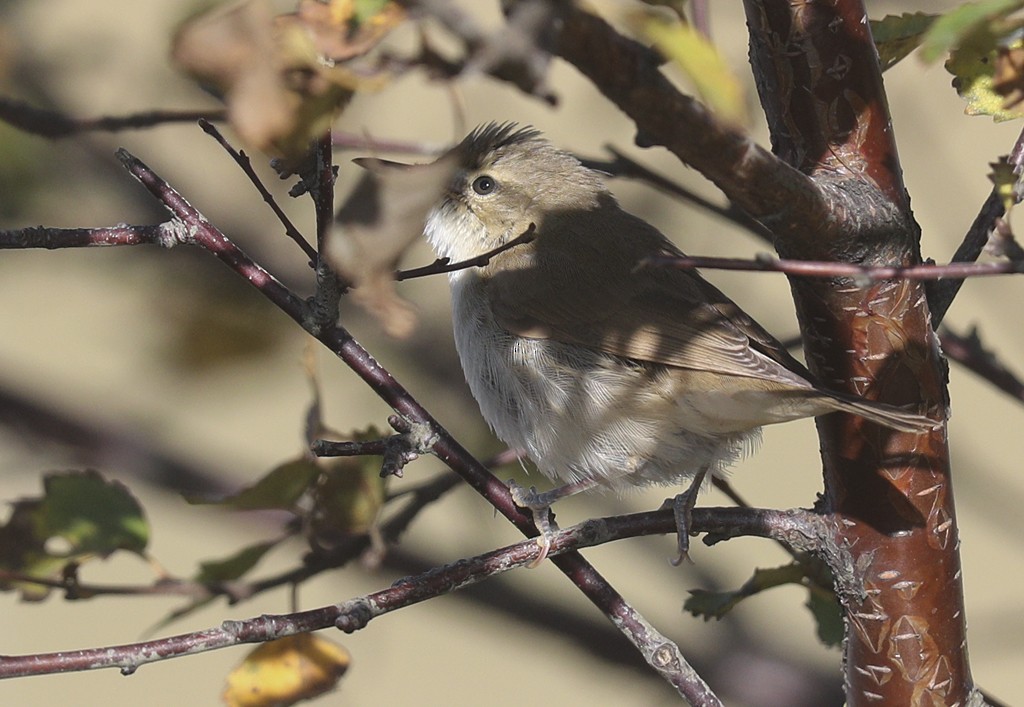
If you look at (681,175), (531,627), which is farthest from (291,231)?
(681,175)

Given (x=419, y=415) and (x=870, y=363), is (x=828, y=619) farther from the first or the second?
(x=419, y=415)

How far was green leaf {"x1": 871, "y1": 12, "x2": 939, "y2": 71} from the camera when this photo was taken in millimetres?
1215

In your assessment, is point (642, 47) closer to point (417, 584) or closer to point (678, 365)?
point (417, 584)

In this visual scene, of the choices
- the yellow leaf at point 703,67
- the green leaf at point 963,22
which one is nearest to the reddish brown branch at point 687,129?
the yellow leaf at point 703,67

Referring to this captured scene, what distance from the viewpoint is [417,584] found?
1192mm

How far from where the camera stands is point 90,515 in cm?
161

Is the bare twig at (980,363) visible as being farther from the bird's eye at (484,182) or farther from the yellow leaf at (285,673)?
the yellow leaf at (285,673)

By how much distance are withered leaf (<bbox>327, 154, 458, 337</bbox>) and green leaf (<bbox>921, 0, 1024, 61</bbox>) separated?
0.34 metres

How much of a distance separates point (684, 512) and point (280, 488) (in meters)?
0.54

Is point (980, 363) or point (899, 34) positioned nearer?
point (899, 34)

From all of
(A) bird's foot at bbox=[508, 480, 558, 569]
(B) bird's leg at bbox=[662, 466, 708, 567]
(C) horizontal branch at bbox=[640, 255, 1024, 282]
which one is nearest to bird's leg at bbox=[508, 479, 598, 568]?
(A) bird's foot at bbox=[508, 480, 558, 569]

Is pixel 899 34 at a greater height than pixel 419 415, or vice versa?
pixel 899 34

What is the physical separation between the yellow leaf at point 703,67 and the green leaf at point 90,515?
121 cm

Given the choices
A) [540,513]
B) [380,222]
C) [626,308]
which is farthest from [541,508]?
[380,222]
